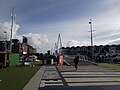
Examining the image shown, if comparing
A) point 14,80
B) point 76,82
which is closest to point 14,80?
point 14,80

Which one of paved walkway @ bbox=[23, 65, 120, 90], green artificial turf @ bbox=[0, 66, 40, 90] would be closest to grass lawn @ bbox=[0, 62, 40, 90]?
green artificial turf @ bbox=[0, 66, 40, 90]

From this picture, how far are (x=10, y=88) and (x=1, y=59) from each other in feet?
85.9

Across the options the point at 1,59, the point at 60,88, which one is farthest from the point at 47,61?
the point at 60,88

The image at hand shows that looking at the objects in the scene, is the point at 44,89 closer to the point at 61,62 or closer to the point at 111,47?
the point at 61,62

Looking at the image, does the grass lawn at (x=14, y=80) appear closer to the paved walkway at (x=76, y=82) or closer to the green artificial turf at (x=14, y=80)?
the green artificial turf at (x=14, y=80)

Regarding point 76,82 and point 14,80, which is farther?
point 14,80

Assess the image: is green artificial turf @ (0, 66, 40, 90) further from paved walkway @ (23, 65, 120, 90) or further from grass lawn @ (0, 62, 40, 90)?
paved walkway @ (23, 65, 120, 90)

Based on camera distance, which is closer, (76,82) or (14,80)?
(76,82)

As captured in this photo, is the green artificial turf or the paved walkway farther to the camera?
the green artificial turf

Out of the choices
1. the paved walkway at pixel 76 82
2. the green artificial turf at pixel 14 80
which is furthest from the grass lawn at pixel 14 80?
the paved walkway at pixel 76 82

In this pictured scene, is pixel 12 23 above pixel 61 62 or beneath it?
above

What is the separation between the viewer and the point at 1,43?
14925cm

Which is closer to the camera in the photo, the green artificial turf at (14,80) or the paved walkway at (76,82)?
the paved walkway at (76,82)

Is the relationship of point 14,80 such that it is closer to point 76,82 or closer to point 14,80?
point 14,80
